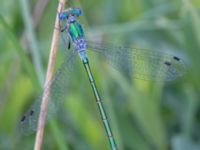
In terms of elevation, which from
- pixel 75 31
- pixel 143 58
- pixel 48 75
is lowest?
pixel 48 75

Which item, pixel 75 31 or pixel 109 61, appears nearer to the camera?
pixel 75 31

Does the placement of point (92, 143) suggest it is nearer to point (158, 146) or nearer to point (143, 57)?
point (158, 146)

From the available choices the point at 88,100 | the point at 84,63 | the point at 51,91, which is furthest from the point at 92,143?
the point at 51,91

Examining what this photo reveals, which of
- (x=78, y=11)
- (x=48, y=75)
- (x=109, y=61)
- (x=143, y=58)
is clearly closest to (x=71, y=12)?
(x=78, y=11)

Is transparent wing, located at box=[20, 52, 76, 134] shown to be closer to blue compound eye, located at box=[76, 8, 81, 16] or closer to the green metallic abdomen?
the green metallic abdomen

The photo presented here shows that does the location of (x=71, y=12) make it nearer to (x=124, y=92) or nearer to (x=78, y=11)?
(x=78, y=11)

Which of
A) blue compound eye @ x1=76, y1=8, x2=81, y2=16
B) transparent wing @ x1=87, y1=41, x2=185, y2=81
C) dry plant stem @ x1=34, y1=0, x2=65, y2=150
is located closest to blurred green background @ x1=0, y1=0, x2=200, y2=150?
transparent wing @ x1=87, y1=41, x2=185, y2=81

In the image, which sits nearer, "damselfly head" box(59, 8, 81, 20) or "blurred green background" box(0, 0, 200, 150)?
"damselfly head" box(59, 8, 81, 20)
